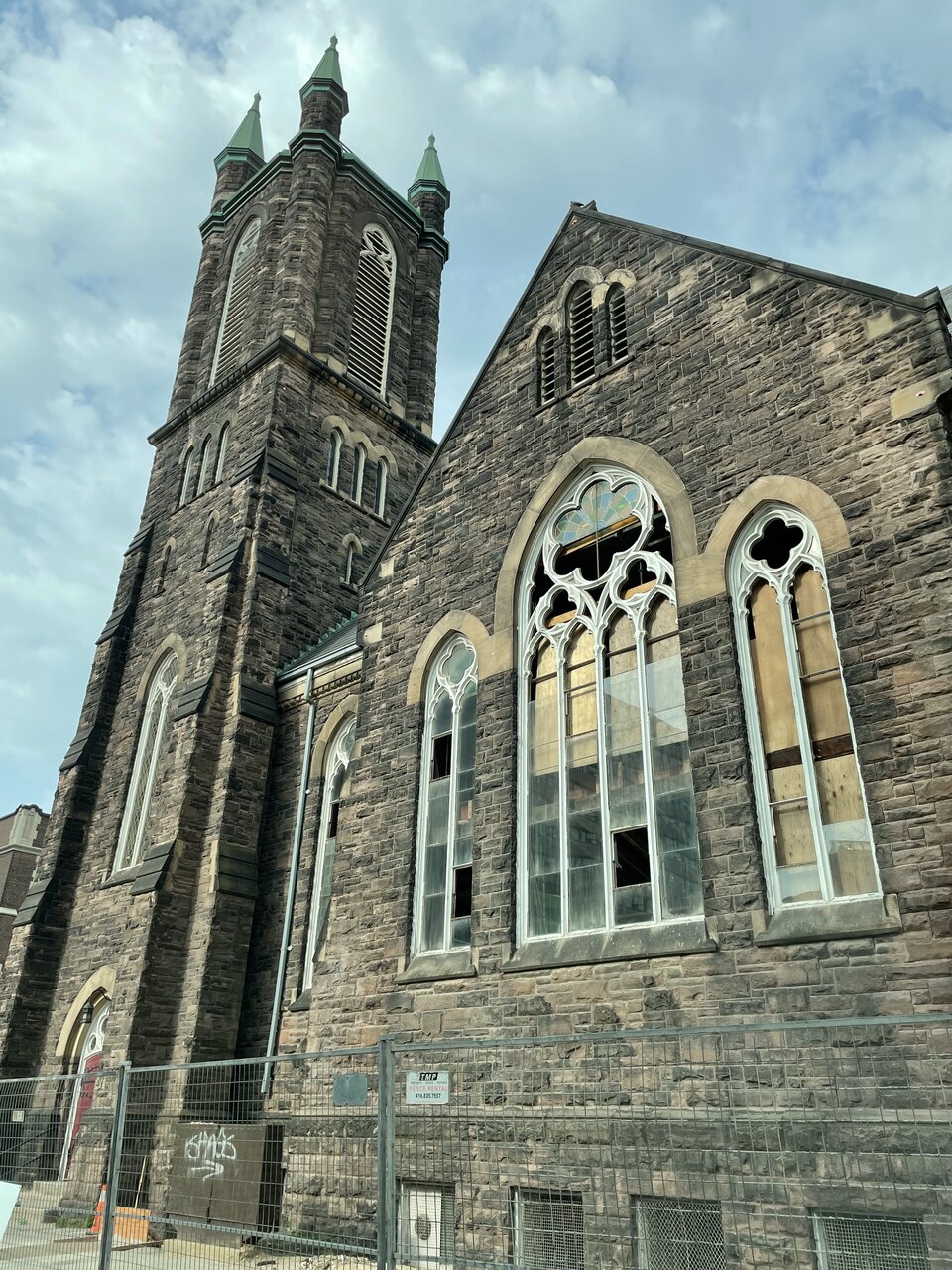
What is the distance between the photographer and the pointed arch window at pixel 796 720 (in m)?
8.11

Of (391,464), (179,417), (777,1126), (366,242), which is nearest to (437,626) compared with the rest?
(777,1126)

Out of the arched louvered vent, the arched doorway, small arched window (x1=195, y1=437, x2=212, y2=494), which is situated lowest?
the arched doorway

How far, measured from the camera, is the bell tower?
51.8ft

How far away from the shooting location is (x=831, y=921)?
7.74 metres

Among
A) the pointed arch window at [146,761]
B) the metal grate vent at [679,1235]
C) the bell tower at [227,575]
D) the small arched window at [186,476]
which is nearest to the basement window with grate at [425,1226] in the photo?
the metal grate vent at [679,1235]

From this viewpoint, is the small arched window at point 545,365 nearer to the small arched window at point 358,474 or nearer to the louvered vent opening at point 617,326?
the louvered vent opening at point 617,326

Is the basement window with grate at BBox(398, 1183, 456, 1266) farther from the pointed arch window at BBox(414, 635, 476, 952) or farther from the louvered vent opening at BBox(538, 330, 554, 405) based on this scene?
the louvered vent opening at BBox(538, 330, 554, 405)

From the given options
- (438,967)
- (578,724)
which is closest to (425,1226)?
(438,967)

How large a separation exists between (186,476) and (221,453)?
1.33 meters

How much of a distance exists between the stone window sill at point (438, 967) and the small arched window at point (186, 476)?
14905 millimetres

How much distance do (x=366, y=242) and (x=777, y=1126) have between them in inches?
983

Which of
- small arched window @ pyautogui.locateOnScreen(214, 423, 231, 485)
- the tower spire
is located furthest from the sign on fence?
the tower spire

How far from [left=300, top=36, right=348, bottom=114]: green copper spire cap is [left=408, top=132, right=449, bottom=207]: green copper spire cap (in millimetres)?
3923

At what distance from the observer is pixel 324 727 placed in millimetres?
16484
